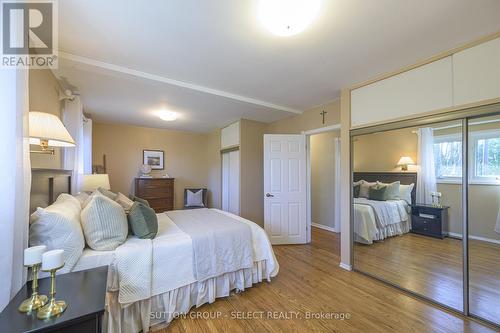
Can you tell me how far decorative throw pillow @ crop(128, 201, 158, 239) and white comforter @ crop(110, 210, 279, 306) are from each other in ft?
0.18

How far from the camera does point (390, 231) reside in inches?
106

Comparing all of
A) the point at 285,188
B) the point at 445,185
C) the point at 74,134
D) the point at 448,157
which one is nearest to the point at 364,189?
the point at 445,185

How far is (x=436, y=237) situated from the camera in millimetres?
2271

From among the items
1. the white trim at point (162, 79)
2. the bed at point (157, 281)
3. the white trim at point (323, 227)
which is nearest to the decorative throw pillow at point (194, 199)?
the white trim at point (323, 227)

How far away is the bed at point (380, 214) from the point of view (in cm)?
251

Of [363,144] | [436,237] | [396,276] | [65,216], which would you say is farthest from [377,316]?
[65,216]

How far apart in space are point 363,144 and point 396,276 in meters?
1.59

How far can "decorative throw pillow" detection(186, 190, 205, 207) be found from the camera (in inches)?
214

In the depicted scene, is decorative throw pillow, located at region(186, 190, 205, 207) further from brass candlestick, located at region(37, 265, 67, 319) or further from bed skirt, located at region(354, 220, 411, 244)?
brass candlestick, located at region(37, 265, 67, 319)

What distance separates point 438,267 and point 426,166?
1041 millimetres

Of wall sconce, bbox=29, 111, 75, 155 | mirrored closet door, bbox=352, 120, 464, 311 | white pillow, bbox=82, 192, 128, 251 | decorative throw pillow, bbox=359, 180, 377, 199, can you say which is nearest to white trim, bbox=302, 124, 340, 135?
mirrored closet door, bbox=352, 120, 464, 311

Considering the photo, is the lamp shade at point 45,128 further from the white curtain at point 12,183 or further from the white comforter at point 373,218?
the white comforter at point 373,218

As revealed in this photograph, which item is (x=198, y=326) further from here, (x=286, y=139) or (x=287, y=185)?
(x=286, y=139)

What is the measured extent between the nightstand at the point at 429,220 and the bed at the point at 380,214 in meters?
0.06
